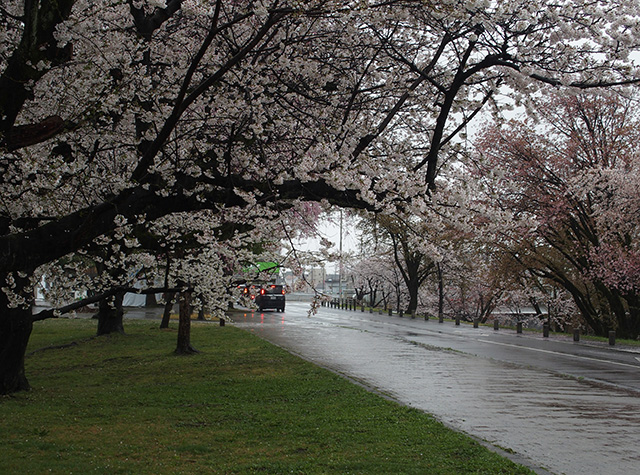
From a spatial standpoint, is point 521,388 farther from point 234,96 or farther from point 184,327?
point 184,327

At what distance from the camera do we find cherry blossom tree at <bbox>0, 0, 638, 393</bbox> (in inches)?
280

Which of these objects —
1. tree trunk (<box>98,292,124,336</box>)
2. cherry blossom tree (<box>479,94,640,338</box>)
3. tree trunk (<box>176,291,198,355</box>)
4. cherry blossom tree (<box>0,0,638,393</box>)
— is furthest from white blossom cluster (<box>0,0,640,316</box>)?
cherry blossom tree (<box>479,94,640,338</box>)

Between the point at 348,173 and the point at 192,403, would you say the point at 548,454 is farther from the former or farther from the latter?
the point at 192,403

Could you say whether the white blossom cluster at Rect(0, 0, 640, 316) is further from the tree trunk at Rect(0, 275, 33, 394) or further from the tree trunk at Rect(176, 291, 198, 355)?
the tree trunk at Rect(176, 291, 198, 355)

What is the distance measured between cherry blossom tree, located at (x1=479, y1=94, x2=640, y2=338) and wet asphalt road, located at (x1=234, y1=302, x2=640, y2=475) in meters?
6.83

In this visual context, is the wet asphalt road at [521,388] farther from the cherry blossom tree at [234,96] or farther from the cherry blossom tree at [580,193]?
the cherry blossom tree at [580,193]

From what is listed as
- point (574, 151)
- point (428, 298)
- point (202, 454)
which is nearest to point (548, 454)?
point (202, 454)

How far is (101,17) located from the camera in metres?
8.89

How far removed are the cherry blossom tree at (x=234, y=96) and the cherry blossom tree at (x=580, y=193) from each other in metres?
20.1

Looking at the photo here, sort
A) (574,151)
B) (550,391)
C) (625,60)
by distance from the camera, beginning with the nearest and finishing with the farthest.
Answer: (625,60)
(550,391)
(574,151)

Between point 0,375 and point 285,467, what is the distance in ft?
24.6

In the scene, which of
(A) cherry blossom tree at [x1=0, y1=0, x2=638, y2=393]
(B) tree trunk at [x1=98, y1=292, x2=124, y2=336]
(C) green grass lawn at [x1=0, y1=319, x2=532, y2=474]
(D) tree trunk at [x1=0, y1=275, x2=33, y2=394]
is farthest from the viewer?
(B) tree trunk at [x1=98, y1=292, x2=124, y2=336]

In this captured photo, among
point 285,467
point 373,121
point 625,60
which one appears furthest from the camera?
point 373,121

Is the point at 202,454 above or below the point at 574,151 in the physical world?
below
